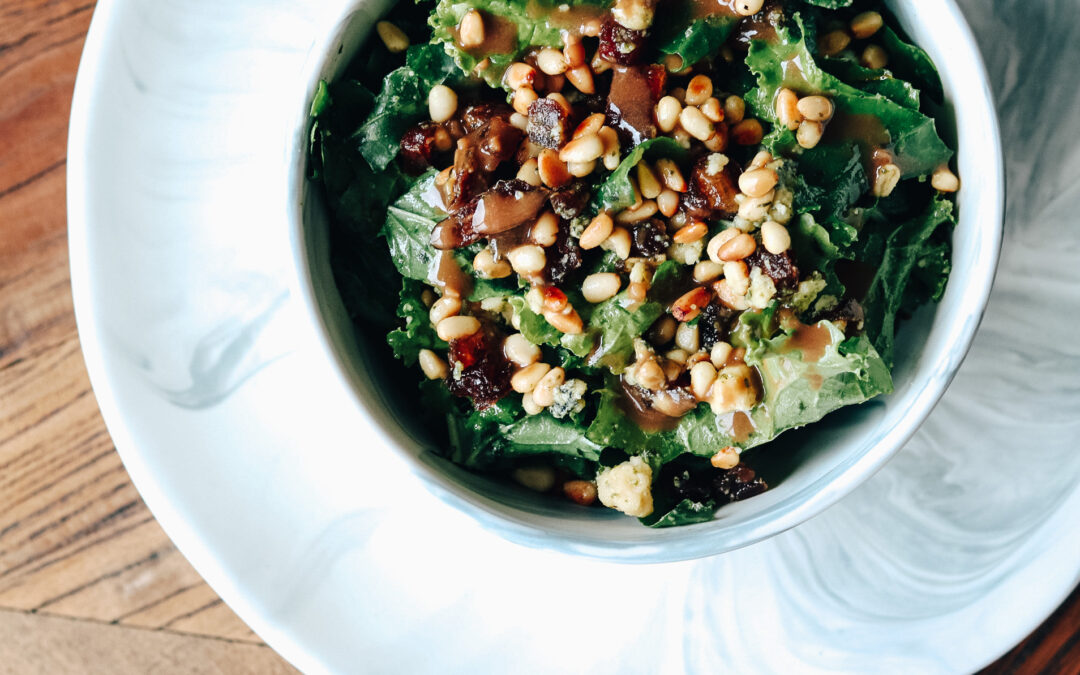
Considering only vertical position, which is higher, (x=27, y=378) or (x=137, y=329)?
(x=137, y=329)

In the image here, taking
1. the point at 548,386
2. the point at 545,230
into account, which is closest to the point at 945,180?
the point at 545,230

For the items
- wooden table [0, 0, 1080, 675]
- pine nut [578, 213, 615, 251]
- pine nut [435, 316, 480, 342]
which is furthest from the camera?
wooden table [0, 0, 1080, 675]

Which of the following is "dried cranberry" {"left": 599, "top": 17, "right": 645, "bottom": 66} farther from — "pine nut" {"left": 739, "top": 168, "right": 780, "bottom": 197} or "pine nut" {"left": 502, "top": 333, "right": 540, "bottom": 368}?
"pine nut" {"left": 502, "top": 333, "right": 540, "bottom": 368}

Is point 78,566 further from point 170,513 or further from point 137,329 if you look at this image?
point 137,329

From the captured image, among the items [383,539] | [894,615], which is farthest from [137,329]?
[894,615]

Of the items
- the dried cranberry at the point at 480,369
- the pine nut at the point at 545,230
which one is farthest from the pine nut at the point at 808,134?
the dried cranberry at the point at 480,369

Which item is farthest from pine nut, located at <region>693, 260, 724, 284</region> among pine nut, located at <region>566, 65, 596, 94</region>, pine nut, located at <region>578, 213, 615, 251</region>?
pine nut, located at <region>566, 65, 596, 94</region>

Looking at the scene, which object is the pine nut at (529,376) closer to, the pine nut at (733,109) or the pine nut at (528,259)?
the pine nut at (528,259)
